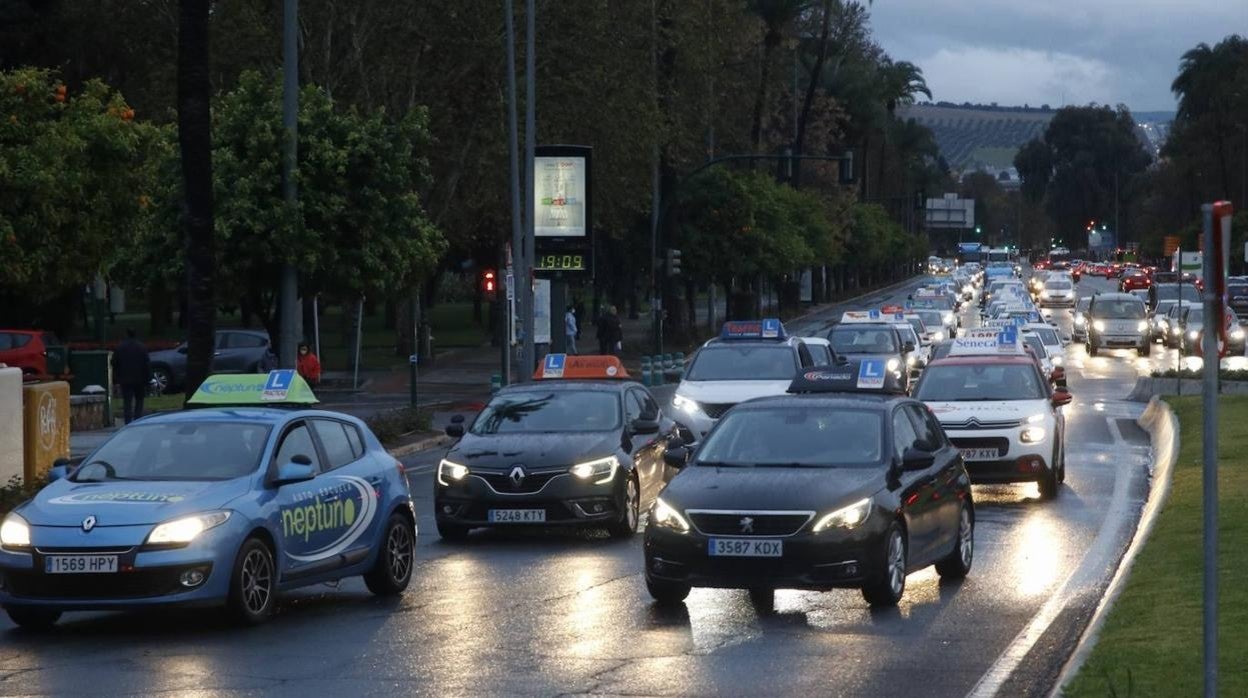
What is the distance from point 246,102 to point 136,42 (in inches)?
956

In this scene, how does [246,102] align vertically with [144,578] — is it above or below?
above

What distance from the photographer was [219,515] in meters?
12.5

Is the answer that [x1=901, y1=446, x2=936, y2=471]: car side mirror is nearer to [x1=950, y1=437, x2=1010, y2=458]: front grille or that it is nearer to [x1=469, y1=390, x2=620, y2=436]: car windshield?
[x1=469, y1=390, x2=620, y2=436]: car windshield

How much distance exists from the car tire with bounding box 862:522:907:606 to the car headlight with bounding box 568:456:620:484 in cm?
486

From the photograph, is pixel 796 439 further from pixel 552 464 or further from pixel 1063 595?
pixel 552 464

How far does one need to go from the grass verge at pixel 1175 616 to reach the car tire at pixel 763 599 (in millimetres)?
2334

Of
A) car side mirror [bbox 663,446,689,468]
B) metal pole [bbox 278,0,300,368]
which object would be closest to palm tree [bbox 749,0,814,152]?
metal pole [bbox 278,0,300,368]

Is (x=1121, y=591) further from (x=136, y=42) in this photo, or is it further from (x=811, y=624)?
(x=136, y=42)

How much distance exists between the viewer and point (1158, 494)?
21.2m

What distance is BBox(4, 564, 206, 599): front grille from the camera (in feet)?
39.9

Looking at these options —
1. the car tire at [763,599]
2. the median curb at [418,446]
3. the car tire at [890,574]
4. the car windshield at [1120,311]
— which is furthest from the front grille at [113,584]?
the car windshield at [1120,311]

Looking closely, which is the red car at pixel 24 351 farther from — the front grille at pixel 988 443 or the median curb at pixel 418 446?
the front grille at pixel 988 443

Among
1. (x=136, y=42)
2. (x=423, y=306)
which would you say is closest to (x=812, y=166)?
(x=423, y=306)

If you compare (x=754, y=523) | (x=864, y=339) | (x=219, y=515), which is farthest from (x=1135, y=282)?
(x=219, y=515)
